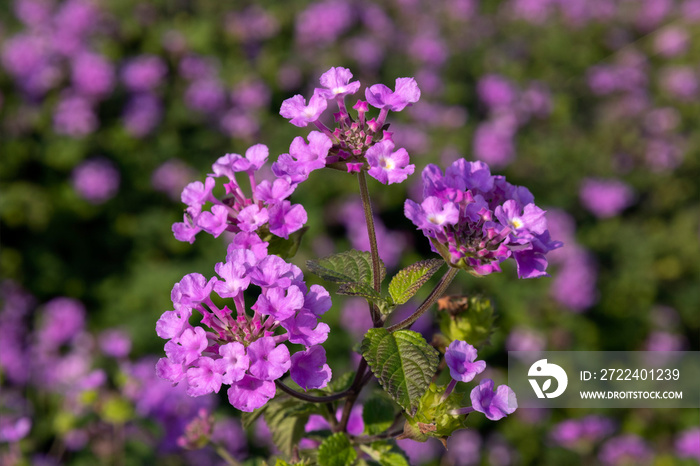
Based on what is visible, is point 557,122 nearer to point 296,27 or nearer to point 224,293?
point 296,27

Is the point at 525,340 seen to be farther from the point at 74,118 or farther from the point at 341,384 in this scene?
the point at 74,118

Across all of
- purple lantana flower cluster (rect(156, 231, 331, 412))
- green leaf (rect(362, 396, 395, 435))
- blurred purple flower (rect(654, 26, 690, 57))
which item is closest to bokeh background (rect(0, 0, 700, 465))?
blurred purple flower (rect(654, 26, 690, 57))

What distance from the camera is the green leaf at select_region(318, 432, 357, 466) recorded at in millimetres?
1098

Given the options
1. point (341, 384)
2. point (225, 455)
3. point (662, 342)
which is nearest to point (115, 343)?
point (225, 455)

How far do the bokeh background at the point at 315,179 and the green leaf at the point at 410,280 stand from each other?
1.70 meters

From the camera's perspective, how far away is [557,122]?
5.06 m

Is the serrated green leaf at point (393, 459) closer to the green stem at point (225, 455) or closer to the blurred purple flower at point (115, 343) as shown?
the green stem at point (225, 455)

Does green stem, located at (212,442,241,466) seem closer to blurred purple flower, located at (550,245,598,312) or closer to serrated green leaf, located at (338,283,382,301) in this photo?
serrated green leaf, located at (338,283,382,301)

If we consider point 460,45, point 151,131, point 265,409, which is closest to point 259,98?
point 151,131

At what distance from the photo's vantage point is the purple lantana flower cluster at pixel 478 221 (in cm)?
106

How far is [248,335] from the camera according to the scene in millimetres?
1042

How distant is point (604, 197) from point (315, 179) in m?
2.15

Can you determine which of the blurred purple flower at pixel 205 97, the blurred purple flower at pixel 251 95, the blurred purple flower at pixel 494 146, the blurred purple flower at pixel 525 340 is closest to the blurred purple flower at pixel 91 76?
the blurred purple flower at pixel 205 97

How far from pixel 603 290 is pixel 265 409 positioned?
11.5ft
